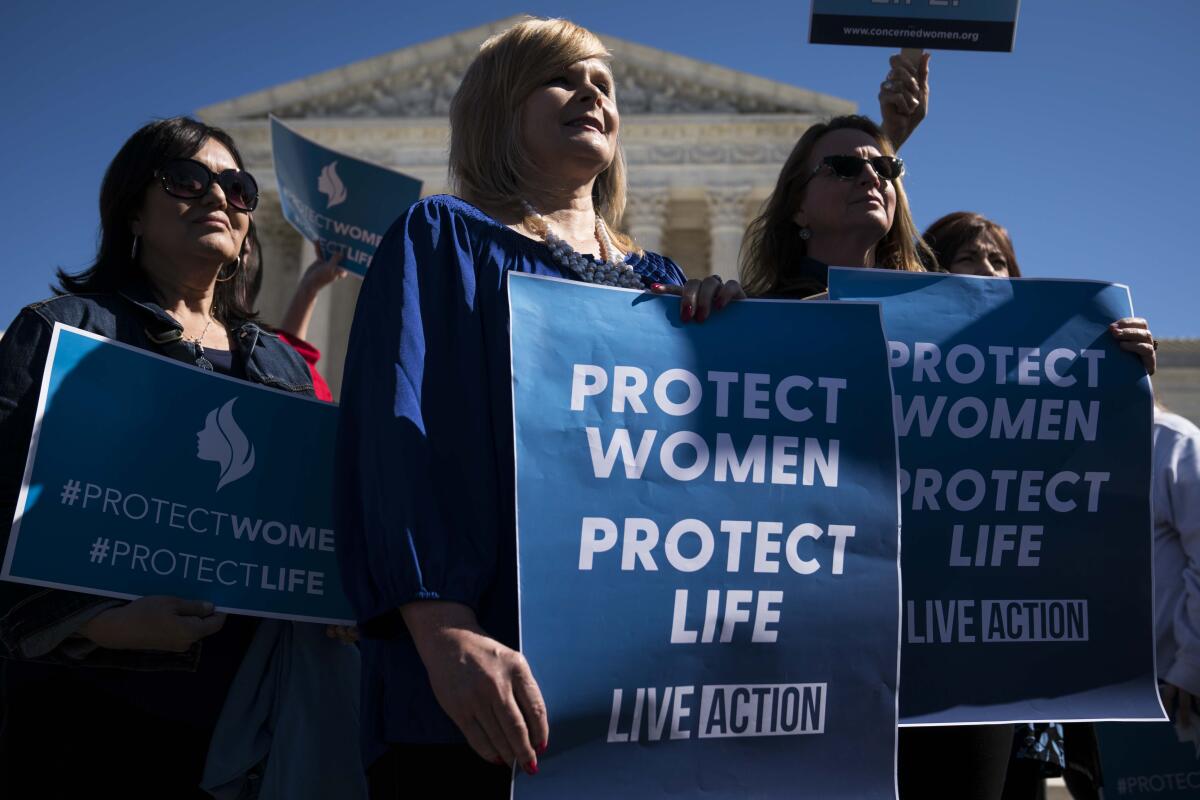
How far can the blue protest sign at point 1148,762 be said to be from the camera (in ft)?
10.5

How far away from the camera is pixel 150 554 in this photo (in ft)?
7.69

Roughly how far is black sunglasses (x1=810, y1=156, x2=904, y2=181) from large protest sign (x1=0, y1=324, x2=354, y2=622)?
145 cm

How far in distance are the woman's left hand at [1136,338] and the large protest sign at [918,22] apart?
123 cm

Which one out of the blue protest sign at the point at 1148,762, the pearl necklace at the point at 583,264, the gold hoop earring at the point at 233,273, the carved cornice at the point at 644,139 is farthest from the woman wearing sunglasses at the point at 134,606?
the carved cornice at the point at 644,139

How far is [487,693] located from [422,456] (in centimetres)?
38

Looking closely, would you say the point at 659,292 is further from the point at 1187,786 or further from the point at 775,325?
the point at 1187,786

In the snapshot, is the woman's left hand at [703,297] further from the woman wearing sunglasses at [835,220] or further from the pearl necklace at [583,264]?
the woman wearing sunglasses at [835,220]

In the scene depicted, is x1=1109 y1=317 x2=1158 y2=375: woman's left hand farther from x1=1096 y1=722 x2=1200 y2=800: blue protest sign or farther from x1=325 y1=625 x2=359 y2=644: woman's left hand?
x1=325 y1=625 x2=359 y2=644: woman's left hand

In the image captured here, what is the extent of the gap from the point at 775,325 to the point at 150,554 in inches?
54.4

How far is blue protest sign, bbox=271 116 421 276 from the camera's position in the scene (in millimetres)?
6508

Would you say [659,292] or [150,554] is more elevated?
[659,292]

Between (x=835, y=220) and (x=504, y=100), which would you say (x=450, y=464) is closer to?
(x=504, y=100)

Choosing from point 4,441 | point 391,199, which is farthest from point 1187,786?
point 391,199

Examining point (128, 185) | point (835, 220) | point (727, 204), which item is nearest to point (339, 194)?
point (128, 185)
